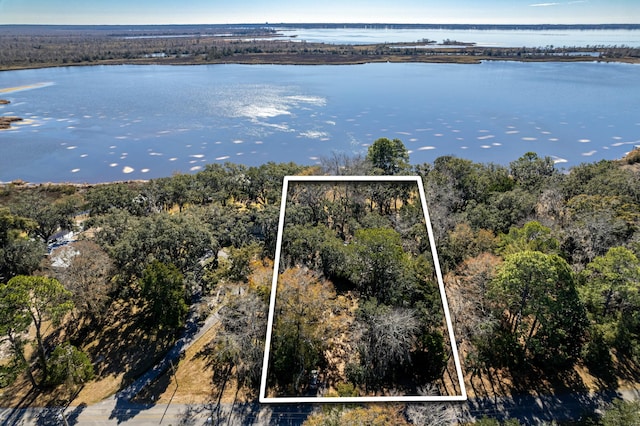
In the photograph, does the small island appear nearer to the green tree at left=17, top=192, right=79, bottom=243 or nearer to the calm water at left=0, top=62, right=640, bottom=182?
the calm water at left=0, top=62, right=640, bottom=182

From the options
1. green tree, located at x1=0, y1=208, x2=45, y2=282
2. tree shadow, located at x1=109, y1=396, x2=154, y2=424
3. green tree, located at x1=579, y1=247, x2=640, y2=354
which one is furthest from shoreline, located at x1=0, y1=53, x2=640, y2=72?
tree shadow, located at x1=109, y1=396, x2=154, y2=424

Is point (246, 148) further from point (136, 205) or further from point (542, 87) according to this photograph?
point (542, 87)

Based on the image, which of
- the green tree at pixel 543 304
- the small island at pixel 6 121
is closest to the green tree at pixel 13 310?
the green tree at pixel 543 304

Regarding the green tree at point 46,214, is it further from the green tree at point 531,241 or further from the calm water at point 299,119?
the green tree at point 531,241

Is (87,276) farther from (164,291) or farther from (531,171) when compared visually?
(531,171)

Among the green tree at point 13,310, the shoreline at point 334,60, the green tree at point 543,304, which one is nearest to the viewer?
the green tree at point 13,310

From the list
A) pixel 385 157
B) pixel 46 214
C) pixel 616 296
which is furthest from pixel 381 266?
pixel 46 214
